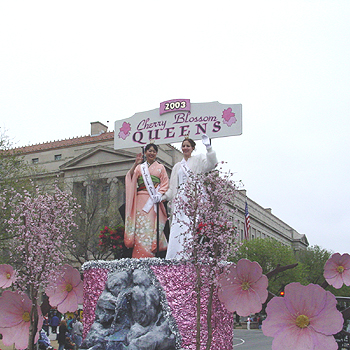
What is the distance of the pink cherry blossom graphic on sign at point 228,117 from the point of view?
9.41 metres

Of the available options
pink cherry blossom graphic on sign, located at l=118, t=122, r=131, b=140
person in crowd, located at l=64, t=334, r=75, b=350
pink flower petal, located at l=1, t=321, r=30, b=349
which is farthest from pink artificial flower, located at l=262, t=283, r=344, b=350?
person in crowd, located at l=64, t=334, r=75, b=350

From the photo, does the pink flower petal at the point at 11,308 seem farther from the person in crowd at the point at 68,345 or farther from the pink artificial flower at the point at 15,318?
the person in crowd at the point at 68,345

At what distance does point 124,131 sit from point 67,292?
3.62 metres

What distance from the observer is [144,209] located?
8.70m

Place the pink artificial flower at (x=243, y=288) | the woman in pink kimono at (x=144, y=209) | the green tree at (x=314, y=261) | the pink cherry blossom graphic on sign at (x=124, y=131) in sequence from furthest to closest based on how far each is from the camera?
1. the green tree at (x=314, y=261)
2. the pink cherry blossom graphic on sign at (x=124, y=131)
3. the woman in pink kimono at (x=144, y=209)
4. the pink artificial flower at (x=243, y=288)

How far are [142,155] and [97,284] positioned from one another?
8.89 feet

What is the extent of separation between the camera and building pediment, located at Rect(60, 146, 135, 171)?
44188mm

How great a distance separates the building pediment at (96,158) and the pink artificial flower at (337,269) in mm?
36374

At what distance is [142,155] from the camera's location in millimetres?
9258

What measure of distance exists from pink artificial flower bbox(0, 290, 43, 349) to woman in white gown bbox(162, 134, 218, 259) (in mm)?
2982

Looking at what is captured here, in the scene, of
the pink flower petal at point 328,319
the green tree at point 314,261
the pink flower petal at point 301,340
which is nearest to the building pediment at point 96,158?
the green tree at point 314,261

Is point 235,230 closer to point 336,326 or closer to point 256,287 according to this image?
point 256,287

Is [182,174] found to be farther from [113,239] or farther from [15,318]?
[15,318]

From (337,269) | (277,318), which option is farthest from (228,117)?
(277,318)
